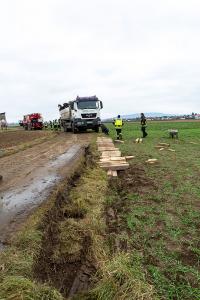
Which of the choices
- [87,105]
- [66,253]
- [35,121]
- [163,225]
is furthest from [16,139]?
[66,253]

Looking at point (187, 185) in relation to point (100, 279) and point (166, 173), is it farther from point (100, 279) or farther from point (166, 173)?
point (100, 279)

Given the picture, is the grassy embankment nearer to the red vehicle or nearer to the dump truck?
the dump truck

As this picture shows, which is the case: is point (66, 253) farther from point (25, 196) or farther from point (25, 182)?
point (25, 182)

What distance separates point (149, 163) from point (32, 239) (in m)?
8.91

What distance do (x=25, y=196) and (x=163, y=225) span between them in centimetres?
352

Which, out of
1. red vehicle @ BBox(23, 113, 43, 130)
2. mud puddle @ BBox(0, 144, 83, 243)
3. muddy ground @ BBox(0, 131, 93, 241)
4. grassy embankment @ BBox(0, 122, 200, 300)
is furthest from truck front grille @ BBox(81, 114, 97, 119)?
red vehicle @ BBox(23, 113, 43, 130)

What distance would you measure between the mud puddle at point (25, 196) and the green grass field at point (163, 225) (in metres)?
1.64

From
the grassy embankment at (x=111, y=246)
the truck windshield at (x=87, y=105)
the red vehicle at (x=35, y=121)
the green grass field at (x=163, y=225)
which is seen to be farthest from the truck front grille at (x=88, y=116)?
the red vehicle at (x=35, y=121)

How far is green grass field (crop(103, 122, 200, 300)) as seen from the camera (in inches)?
188

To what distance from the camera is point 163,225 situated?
265 inches

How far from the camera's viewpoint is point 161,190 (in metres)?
9.50

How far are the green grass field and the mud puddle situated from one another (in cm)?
164

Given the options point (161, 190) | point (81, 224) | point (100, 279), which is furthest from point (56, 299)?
point (161, 190)

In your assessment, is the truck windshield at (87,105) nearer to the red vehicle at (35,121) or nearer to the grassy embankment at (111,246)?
the grassy embankment at (111,246)
